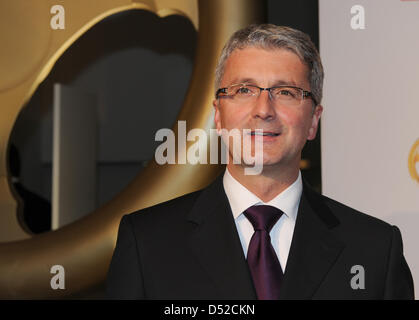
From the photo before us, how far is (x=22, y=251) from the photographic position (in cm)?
130

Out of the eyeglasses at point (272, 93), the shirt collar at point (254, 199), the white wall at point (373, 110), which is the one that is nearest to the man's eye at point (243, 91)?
the eyeglasses at point (272, 93)

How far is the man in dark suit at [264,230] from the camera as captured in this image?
0.81 meters

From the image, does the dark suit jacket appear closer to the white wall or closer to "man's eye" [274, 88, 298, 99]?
"man's eye" [274, 88, 298, 99]

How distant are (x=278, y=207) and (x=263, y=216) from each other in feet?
0.09

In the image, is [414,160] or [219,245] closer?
[219,245]

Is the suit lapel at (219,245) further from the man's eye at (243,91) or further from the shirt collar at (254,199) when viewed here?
the man's eye at (243,91)

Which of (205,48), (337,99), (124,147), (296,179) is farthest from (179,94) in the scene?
(296,179)

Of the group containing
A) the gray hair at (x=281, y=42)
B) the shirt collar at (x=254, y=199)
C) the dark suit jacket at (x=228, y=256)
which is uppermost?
the gray hair at (x=281, y=42)

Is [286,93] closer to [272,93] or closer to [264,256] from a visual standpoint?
[272,93]

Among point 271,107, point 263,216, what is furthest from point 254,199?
point 271,107

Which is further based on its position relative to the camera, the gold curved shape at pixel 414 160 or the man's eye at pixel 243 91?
the gold curved shape at pixel 414 160

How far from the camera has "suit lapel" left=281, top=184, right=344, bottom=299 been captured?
0.80 meters

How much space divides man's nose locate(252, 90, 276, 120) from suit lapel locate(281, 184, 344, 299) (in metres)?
0.15

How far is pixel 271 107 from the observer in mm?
816
